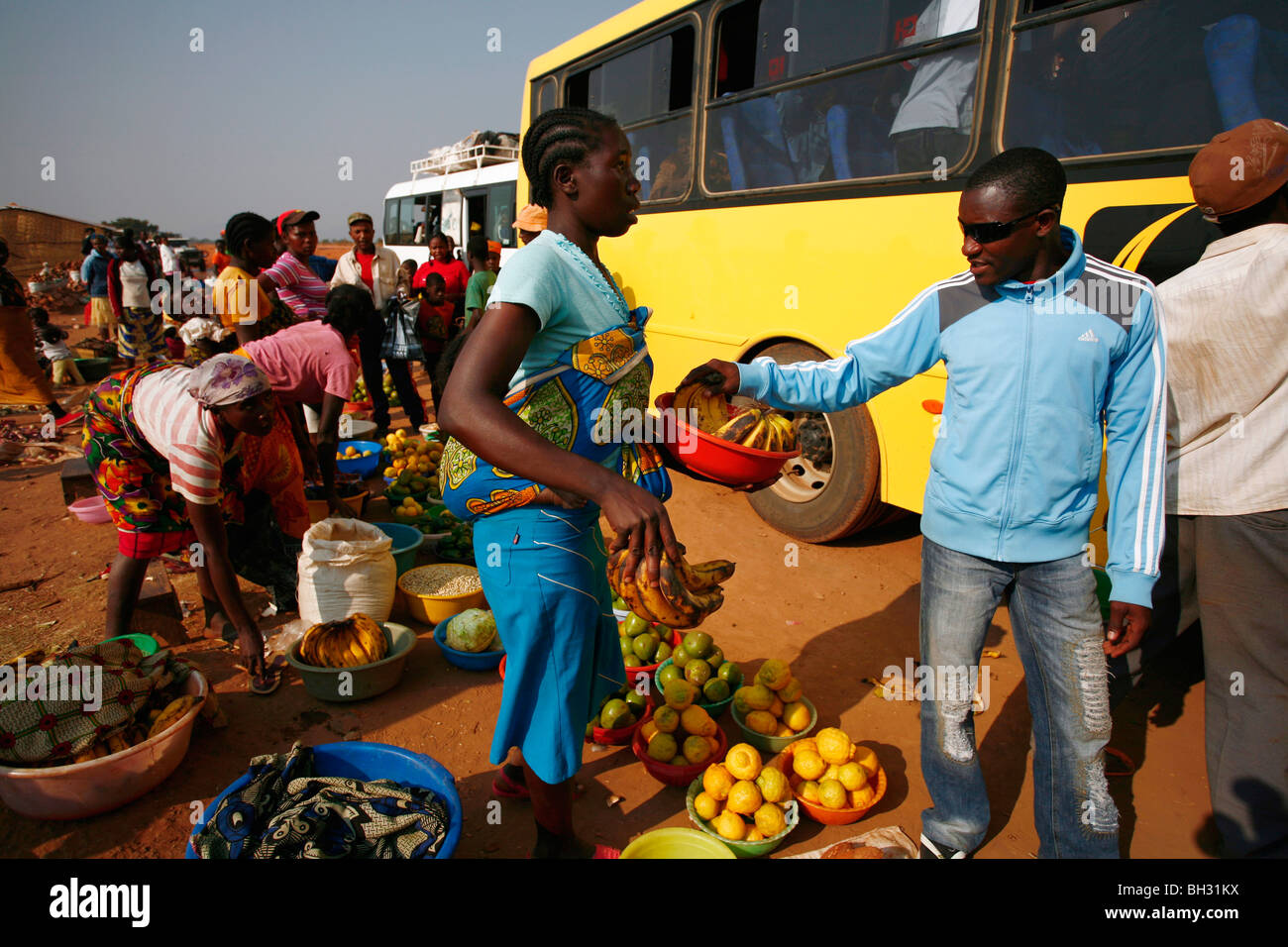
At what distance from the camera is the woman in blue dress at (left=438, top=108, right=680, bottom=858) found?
149 centimetres

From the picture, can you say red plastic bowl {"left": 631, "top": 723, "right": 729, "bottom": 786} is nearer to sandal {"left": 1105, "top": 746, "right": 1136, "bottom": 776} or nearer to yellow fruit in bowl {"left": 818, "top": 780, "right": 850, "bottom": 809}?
yellow fruit in bowl {"left": 818, "top": 780, "right": 850, "bottom": 809}

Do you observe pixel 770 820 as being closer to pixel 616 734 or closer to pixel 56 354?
pixel 616 734

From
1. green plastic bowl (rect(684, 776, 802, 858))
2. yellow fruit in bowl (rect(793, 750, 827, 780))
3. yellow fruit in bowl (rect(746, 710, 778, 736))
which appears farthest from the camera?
yellow fruit in bowl (rect(746, 710, 778, 736))

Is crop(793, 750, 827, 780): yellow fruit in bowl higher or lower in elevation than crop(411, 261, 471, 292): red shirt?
lower

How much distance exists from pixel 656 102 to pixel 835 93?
6.21 ft

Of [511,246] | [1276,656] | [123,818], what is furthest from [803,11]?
[511,246]

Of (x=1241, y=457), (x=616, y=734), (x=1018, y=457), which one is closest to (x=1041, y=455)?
(x=1018, y=457)

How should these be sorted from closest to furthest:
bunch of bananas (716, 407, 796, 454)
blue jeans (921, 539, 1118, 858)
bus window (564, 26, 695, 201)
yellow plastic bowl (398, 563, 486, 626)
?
blue jeans (921, 539, 1118, 858)
bunch of bananas (716, 407, 796, 454)
yellow plastic bowl (398, 563, 486, 626)
bus window (564, 26, 695, 201)

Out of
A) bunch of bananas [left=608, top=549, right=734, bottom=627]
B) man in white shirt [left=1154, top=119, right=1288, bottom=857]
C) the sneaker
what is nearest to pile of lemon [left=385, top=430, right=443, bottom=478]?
bunch of bananas [left=608, top=549, right=734, bottom=627]

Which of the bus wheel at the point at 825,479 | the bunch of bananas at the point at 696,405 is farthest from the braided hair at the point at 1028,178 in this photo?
the bus wheel at the point at 825,479

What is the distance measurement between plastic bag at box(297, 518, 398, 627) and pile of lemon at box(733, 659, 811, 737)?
2234 mm
